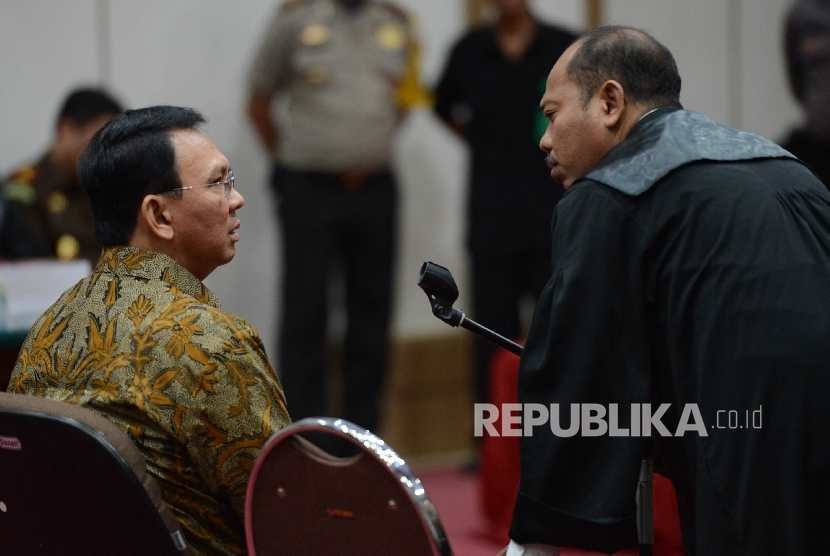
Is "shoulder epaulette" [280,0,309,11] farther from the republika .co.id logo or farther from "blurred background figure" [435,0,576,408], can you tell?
the republika .co.id logo

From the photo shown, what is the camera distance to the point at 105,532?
1.43 meters

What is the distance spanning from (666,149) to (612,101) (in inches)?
4.9

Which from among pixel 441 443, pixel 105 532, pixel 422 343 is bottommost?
pixel 441 443

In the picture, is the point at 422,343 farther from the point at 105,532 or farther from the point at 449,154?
the point at 105,532

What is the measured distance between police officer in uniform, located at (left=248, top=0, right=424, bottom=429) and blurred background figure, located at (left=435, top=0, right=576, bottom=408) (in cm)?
31

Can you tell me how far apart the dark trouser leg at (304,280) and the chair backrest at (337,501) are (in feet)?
8.28

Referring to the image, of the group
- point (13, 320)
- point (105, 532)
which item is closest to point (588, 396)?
point (105, 532)

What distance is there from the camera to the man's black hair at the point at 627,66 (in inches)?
61.6

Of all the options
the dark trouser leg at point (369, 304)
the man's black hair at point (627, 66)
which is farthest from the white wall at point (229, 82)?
the man's black hair at point (627, 66)

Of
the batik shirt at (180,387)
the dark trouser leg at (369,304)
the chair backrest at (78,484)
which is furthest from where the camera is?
the dark trouser leg at (369,304)

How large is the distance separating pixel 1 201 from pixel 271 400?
2217 millimetres

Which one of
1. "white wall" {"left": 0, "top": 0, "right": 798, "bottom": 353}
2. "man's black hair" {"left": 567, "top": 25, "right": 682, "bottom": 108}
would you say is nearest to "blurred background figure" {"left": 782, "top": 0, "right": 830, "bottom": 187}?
"white wall" {"left": 0, "top": 0, "right": 798, "bottom": 353}

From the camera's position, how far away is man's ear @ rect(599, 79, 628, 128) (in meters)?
1.56

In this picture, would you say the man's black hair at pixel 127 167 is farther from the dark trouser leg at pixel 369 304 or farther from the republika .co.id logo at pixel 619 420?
the dark trouser leg at pixel 369 304
